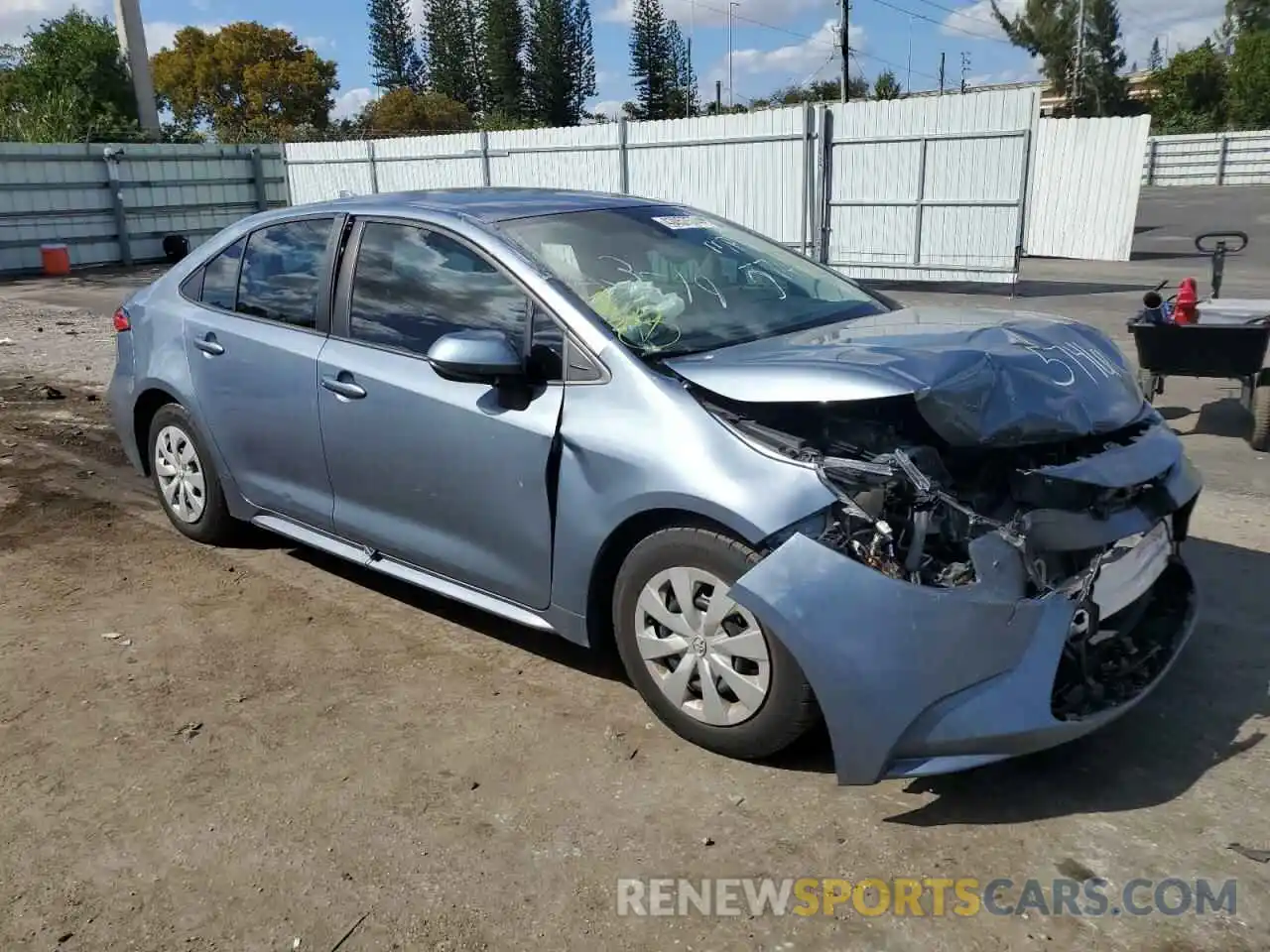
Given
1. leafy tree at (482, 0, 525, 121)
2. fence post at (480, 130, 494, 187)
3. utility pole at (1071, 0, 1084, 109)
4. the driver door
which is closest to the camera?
the driver door

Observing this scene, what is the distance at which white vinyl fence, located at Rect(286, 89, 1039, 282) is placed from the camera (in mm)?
14125

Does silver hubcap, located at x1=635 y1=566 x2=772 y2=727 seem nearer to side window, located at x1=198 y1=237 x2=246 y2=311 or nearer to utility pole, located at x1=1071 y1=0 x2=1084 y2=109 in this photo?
side window, located at x1=198 y1=237 x2=246 y2=311

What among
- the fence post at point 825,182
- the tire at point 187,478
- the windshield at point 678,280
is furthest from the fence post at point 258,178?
the windshield at point 678,280

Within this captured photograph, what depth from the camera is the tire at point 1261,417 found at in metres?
6.25

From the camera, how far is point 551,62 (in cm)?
6769

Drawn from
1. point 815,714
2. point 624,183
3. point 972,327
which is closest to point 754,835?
point 815,714

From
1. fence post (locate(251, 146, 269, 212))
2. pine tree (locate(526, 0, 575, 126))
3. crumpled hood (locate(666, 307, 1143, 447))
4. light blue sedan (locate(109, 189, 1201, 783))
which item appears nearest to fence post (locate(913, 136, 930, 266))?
light blue sedan (locate(109, 189, 1201, 783))

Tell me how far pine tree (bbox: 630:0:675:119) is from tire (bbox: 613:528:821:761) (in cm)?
7311

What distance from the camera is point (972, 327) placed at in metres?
3.60

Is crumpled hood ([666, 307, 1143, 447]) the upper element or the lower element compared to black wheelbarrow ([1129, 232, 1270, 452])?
upper

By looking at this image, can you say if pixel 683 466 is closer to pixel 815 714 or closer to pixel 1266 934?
pixel 815 714

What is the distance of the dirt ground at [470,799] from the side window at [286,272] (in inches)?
48.8

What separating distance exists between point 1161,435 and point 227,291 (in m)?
3.87

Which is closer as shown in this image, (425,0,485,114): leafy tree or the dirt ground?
the dirt ground
